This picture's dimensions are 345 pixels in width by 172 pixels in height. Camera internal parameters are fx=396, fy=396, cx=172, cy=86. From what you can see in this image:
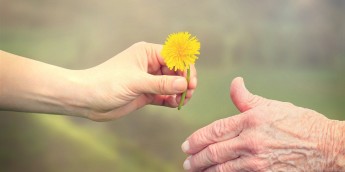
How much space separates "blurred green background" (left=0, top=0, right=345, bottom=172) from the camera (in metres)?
1.08

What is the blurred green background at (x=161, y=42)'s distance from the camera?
1.08m

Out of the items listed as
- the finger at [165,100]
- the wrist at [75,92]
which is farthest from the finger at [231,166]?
the wrist at [75,92]

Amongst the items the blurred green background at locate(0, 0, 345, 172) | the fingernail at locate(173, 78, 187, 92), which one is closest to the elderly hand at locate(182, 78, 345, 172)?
the fingernail at locate(173, 78, 187, 92)

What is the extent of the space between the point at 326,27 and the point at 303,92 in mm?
242

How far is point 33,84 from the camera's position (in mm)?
986

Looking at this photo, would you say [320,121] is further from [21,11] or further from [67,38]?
[21,11]

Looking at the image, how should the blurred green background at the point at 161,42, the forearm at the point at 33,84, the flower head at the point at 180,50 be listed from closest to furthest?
the flower head at the point at 180,50 → the forearm at the point at 33,84 → the blurred green background at the point at 161,42

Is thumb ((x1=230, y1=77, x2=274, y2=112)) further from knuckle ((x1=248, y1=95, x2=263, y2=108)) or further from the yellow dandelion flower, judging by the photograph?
the yellow dandelion flower

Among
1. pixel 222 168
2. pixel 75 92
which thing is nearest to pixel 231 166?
pixel 222 168

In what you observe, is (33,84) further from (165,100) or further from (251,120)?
(251,120)

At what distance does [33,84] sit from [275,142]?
604mm

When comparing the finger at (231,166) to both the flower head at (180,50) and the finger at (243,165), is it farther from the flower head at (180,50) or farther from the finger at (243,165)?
the flower head at (180,50)

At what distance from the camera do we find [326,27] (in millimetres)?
1370

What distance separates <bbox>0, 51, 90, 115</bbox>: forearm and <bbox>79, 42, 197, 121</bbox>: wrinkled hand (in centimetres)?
4
